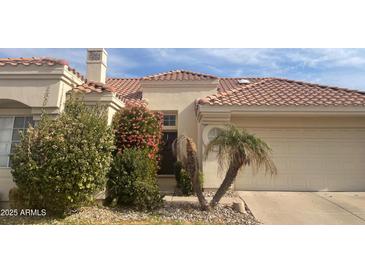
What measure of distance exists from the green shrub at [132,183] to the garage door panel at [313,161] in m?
4.42

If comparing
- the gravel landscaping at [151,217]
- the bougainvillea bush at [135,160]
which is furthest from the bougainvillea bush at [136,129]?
the gravel landscaping at [151,217]

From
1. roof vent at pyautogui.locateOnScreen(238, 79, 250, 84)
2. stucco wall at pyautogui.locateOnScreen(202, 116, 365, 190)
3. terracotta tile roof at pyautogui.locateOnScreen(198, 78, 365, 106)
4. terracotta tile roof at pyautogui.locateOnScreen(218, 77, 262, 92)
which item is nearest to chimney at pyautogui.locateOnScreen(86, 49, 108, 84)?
terracotta tile roof at pyautogui.locateOnScreen(198, 78, 365, 106)

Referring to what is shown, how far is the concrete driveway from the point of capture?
29.0 ft

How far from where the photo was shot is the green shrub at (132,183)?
999cm

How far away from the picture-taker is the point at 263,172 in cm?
1327

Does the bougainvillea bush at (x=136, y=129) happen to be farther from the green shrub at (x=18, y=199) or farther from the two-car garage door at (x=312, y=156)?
the two-car garage door at (x=312, y=156)

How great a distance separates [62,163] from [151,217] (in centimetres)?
282

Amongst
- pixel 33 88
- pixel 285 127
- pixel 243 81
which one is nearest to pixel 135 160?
pixel 33 88

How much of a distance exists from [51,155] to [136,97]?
7.65 metres

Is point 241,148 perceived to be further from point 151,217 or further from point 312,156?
point 312,156

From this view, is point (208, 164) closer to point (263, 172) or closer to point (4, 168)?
point (263, 172)

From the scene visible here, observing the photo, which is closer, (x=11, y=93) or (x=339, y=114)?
(x=11, y=93)
